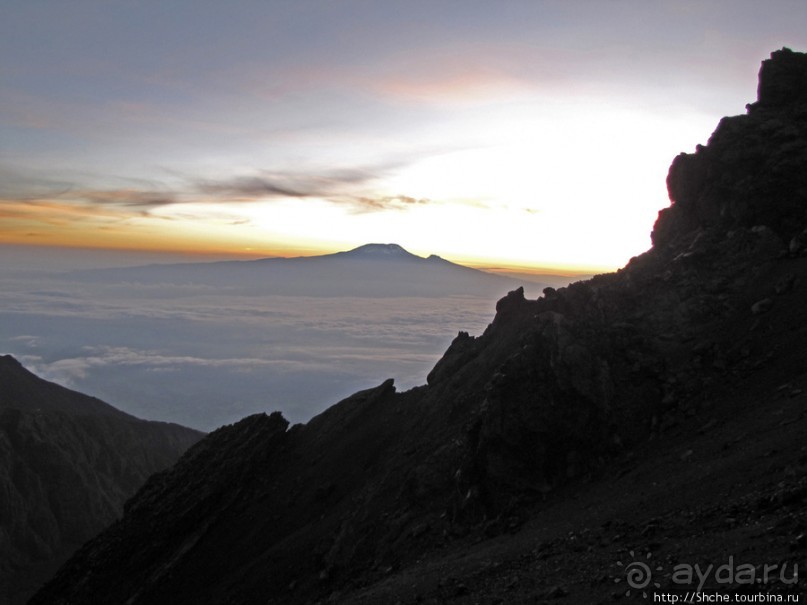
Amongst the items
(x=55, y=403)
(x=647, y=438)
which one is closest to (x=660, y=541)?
(x=647, y=438)

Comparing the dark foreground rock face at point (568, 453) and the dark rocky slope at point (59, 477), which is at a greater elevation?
the dark foreground rock face at point (568, 453)

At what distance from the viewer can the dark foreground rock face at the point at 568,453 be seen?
1516 centimetres

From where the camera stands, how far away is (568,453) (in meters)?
21.1

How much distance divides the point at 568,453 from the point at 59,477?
85796 mm

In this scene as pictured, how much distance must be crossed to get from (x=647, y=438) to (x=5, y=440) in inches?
3579

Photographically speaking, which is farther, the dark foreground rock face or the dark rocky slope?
the dark rocky slope

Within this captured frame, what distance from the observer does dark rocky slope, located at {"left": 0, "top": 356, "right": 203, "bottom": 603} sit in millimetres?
73375

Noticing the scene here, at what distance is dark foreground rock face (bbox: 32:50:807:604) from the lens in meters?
15.2

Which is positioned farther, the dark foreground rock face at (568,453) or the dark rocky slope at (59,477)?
the dark rocky slope at (59,477)

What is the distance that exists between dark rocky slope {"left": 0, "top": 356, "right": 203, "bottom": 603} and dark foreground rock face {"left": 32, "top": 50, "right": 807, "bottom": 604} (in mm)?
47340

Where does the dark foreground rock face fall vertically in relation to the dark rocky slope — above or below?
above

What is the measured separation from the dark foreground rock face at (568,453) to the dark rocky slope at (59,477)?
47.3m

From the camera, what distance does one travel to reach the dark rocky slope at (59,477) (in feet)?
241

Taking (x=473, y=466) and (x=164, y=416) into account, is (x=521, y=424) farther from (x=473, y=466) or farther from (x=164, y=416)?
(x=164, y=416)
